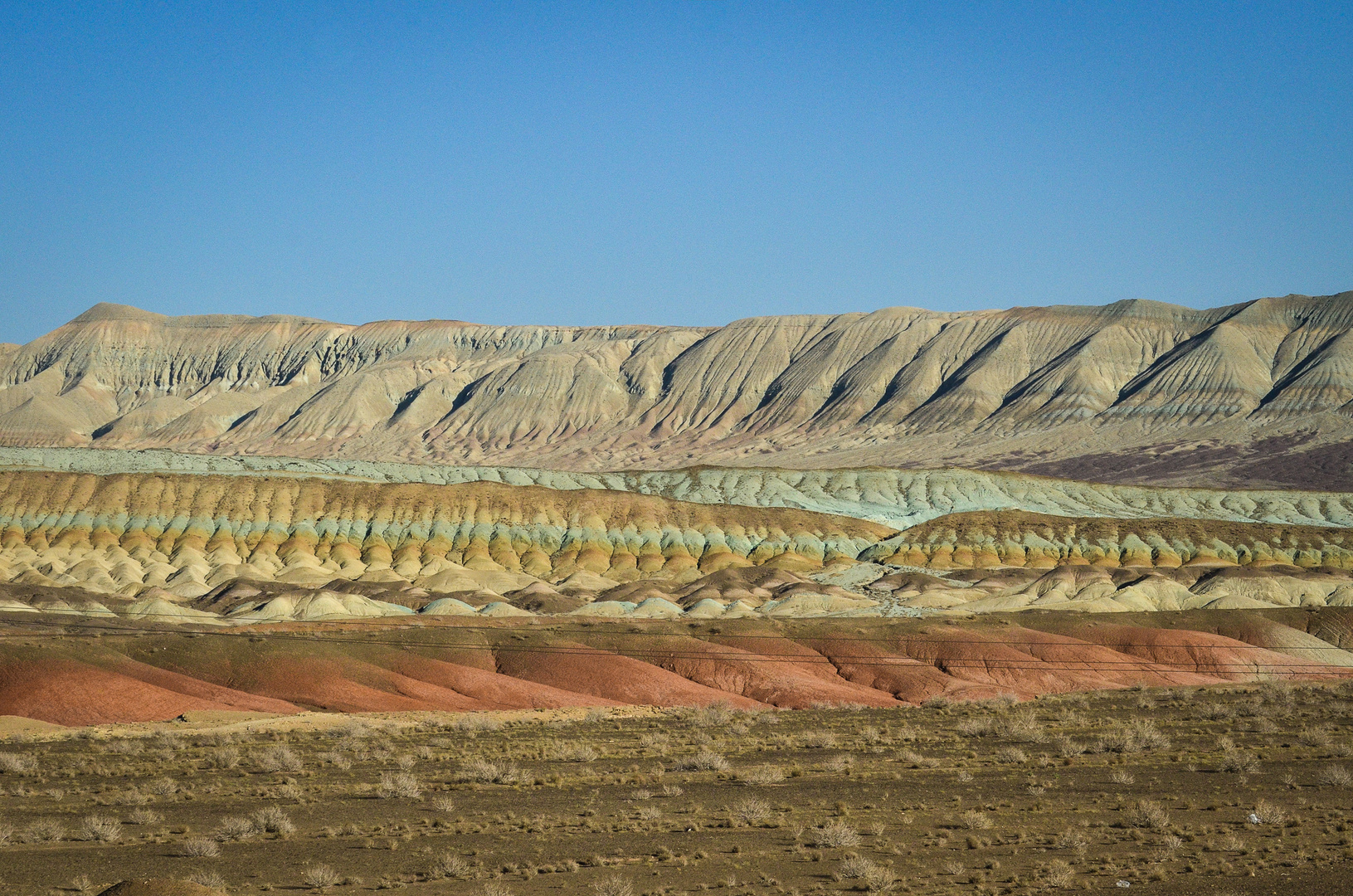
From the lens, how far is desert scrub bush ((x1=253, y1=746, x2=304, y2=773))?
27.9 metres

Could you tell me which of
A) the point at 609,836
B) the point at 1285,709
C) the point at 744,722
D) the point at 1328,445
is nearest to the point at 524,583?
the point at 744,722

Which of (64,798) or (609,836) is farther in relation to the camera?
(64,798)

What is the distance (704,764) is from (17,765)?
→ 1399cm

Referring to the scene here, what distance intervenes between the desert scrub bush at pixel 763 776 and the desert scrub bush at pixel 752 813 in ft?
10.6

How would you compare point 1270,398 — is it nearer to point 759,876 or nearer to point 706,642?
point 706,642

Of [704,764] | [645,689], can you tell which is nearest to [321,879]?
[704,764]

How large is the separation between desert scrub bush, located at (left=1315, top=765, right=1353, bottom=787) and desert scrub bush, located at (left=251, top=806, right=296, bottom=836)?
17550 mm

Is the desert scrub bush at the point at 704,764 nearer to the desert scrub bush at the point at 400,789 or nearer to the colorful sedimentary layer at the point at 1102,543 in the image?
the desert scrub bush at the point at 400,789

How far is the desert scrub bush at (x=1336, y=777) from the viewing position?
77.1ft

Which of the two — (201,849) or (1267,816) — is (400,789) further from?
(1267,816)

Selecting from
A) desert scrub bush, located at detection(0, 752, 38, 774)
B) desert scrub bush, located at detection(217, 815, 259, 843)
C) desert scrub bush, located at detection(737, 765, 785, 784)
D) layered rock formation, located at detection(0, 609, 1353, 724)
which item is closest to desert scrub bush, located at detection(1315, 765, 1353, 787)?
desert scrub bush, located at detection(737, 765, 785, 784)

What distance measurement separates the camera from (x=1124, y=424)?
648 ft

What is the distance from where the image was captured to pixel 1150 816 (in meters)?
20.7

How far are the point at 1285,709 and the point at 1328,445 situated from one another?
Result: 159114mm
